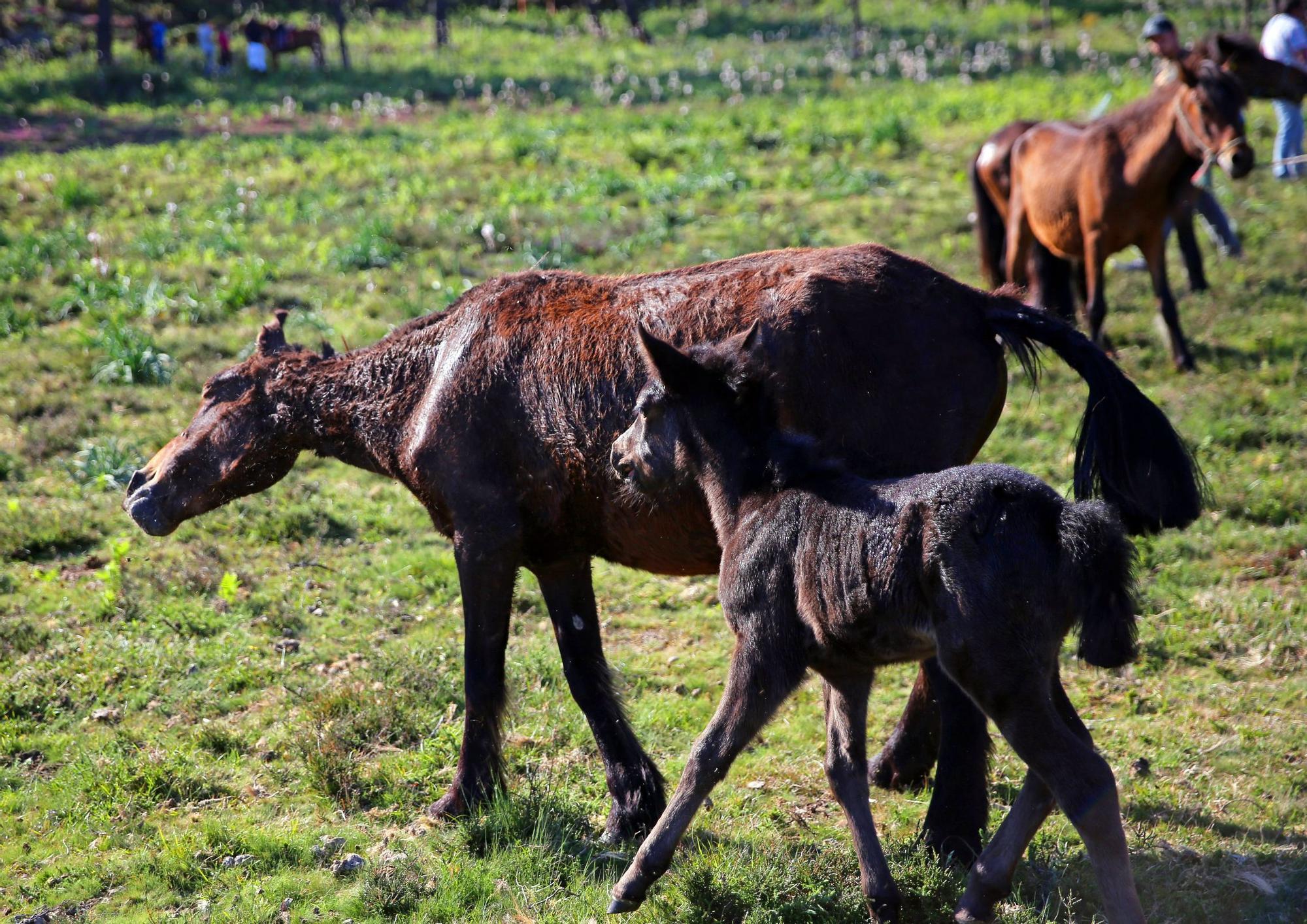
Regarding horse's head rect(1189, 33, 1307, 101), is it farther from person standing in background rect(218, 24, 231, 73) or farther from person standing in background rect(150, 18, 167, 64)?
person standing in background rect(150, 18, 167, 64)

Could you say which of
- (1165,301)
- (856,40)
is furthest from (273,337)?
(856,40)

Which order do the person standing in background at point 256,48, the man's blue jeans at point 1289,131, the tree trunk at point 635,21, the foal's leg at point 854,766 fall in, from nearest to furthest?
the foal's leg at point 854,766 → the man's blue jeans at point 1289,131 → the person standing in background at point 256,48 → the tree trunk at point 635,21

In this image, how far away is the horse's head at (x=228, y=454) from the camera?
627 cm

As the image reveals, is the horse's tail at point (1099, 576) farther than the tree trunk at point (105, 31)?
No

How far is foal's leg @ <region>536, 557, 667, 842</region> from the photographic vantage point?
18.0ft

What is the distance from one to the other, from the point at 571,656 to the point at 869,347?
2.14 meters

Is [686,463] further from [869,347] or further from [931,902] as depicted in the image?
[931,902]

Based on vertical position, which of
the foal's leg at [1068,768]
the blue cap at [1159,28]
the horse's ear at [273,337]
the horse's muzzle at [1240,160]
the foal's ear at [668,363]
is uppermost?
the blue cap at [1159,28]

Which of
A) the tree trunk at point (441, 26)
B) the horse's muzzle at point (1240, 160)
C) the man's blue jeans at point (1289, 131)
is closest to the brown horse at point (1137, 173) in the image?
the horse's muzzle at point (1240, 160)

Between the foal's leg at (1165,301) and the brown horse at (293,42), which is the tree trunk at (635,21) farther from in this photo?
the foal's leg at (1165,301)

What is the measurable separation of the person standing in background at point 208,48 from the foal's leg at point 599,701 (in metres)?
31.5

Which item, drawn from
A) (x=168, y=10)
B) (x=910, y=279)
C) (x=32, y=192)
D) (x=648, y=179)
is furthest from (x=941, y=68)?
(x=168, y=10)

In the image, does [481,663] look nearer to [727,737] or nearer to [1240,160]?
[727,737]

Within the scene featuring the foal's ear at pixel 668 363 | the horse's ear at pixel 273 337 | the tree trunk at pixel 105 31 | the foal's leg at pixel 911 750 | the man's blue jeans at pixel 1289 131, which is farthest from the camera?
the tree trunk at pixel 105 31
